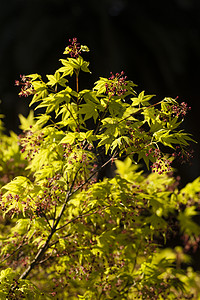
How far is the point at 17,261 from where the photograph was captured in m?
4.02

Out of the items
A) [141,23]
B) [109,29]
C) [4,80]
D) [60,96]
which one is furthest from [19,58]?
[60,96]

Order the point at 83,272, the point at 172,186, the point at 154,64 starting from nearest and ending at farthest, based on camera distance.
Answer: the point at 83,272
the point at 172,186
the point at 154,64

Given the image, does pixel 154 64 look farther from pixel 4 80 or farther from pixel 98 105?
pixel 98 105

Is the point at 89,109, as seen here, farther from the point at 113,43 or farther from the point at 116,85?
the point at 113,43

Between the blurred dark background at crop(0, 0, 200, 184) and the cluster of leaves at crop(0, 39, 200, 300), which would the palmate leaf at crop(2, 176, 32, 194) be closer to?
the cluster of leaves at crop(0, 39, 200, 300)

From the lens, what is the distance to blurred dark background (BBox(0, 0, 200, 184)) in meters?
11.9

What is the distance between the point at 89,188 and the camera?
346 cm

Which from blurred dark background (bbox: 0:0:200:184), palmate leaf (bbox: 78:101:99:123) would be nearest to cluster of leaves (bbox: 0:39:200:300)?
palmate leaf (bbox: 78:101:99:123)

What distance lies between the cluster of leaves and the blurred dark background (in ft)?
25.9

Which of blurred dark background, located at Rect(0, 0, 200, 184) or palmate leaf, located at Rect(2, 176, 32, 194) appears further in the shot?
blurred dark background, located at Rect(0, 0, 200, 184)

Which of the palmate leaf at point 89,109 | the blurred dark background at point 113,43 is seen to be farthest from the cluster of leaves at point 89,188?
the blurred dark background at point 113,43

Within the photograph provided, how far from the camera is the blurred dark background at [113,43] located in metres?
11.9

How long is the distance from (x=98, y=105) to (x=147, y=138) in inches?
19.0

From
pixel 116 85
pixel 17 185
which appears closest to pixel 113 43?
pixel 116 85
